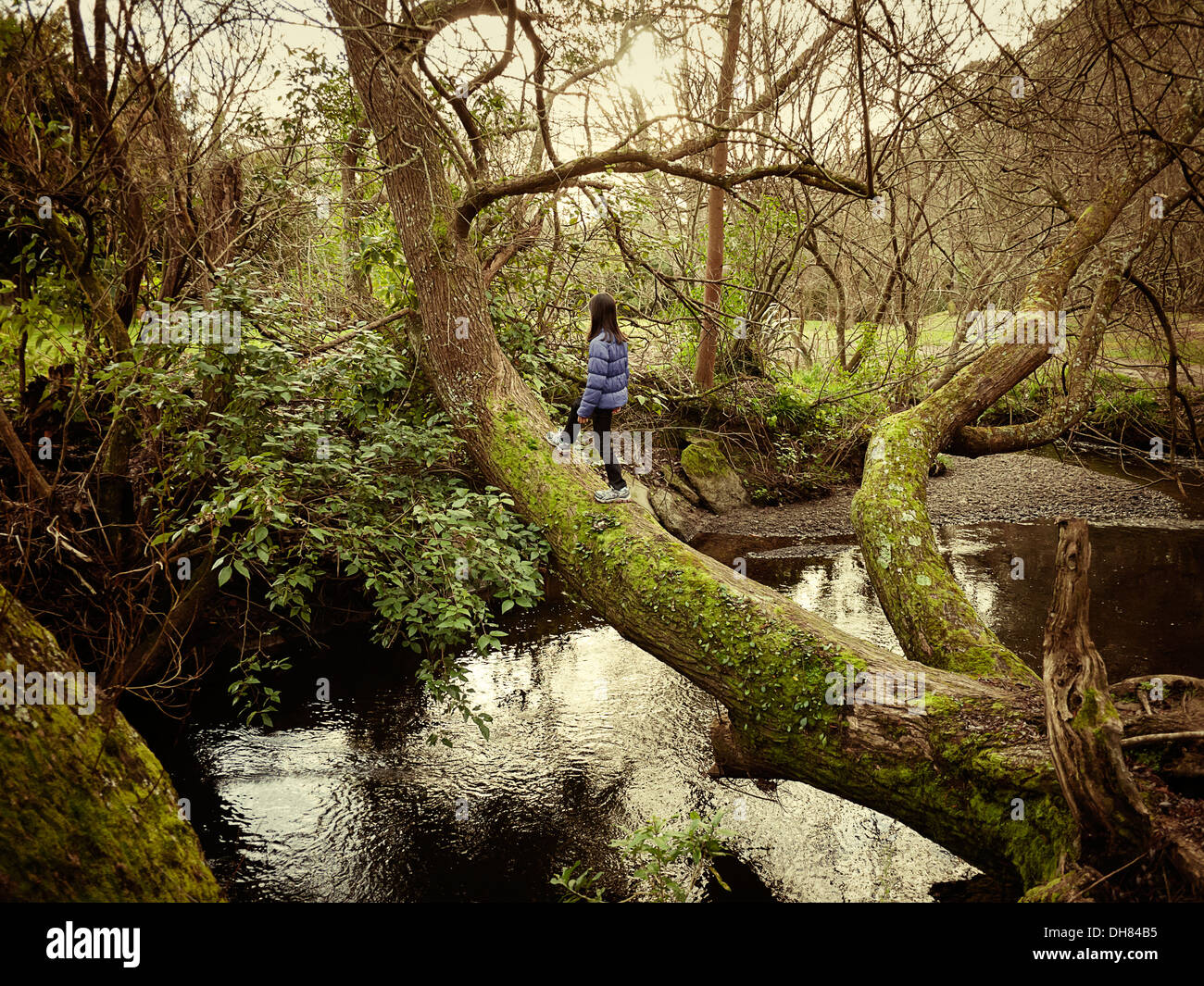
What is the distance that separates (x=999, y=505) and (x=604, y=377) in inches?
392

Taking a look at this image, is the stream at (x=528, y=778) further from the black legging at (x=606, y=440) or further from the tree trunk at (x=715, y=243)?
the tree trunk at (x=715, y=243)

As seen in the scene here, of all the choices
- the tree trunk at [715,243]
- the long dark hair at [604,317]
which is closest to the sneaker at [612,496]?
the long dark hair at [604,317]

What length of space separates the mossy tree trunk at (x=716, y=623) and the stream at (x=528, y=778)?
44.6 inches

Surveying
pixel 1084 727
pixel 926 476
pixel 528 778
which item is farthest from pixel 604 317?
pixel 1084 727

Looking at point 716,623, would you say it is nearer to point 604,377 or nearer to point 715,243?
point 604,377

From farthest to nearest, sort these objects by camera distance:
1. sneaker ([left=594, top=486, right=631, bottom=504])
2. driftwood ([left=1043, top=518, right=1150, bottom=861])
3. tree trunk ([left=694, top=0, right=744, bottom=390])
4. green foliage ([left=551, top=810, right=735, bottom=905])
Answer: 1. tree trunk ([left=694, top=0, right=744, bottom=390])
2. sneaker ([left=594, top=486, right=631, bottom=504])
3. green foliage ([left=551, top=810, right=735, bottom=905])
4. driftwood ([left=1043, top=518, right=1150, bottom=861])

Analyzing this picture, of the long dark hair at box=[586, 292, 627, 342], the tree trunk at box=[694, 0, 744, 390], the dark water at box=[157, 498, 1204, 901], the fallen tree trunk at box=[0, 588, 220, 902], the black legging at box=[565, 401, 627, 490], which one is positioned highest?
the tree trunk at box=[694, 0, 744, 390]

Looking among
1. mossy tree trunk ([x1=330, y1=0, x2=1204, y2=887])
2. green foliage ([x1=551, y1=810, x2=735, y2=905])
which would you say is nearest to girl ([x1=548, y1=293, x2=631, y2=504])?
mossy tree trunk ([x1=330, y1=0, x2=1204, y2=887])

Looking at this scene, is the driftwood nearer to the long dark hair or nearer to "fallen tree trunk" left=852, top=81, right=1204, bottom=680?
"fallen tree trunk" left=852, top=81, right=1204, bottom=680

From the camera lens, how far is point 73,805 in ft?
9.50

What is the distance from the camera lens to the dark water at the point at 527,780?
188 inches

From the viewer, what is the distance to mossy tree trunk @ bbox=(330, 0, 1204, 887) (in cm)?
346
